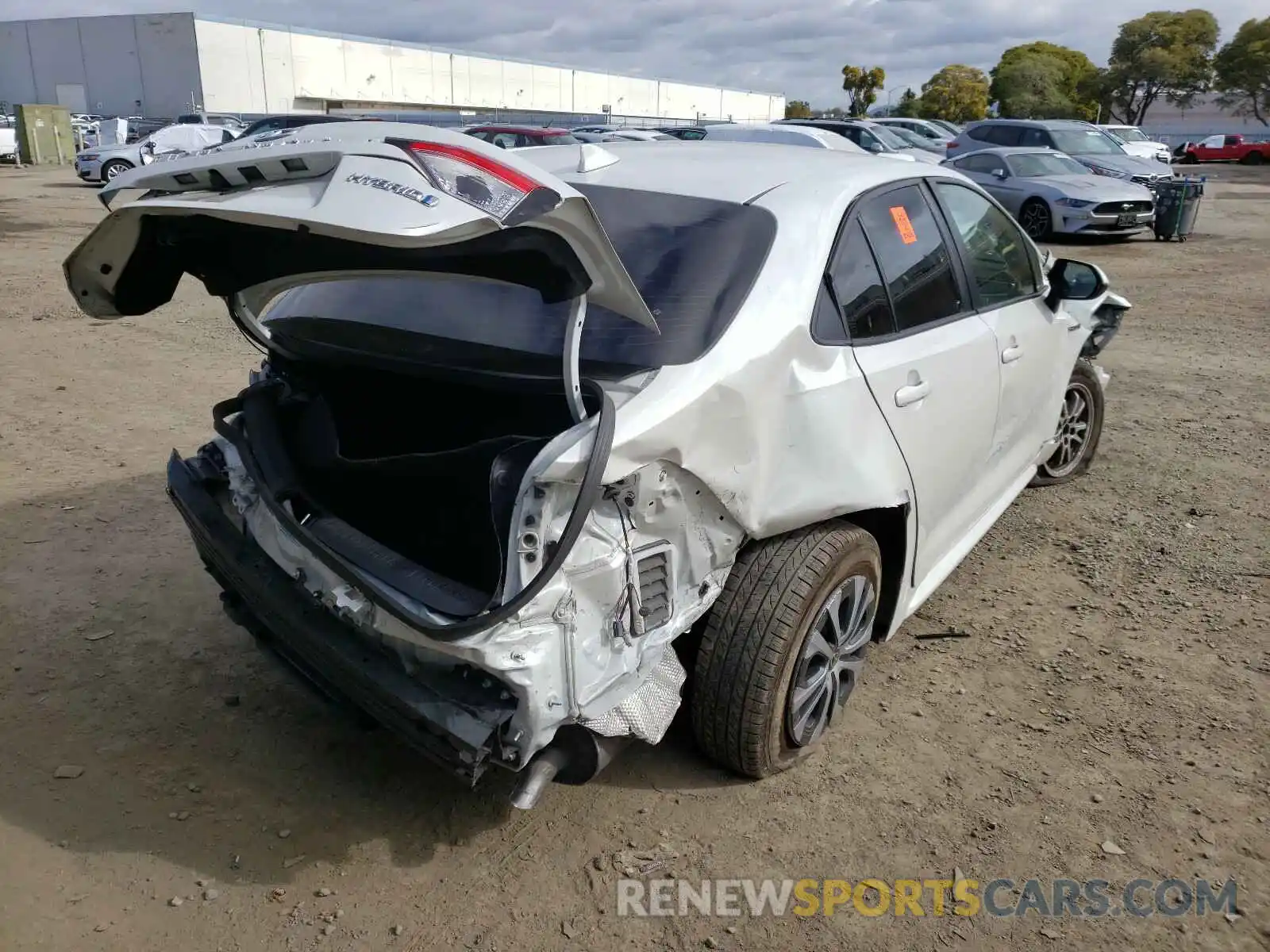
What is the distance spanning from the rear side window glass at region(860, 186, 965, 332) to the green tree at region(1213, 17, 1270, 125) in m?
76.0

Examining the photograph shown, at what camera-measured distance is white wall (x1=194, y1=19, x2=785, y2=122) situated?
219 ft

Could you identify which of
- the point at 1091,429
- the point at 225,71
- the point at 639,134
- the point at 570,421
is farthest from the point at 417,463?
the point at 225,71

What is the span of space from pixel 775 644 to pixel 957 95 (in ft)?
231

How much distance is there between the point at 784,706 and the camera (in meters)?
2.76

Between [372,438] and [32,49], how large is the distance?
8575 centimetres

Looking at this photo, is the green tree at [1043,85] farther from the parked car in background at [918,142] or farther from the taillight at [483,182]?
the taillight at [483,182]

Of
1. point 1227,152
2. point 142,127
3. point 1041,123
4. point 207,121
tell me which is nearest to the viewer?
point 1041,123

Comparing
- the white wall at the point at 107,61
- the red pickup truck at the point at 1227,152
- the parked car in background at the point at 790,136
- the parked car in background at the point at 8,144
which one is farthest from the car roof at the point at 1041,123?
the white wall at the point at 107,61

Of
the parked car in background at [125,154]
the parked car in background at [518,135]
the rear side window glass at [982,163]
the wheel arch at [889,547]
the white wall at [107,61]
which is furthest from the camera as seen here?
the white wall at [107,61]

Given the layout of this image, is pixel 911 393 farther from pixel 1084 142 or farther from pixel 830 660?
pixel 1084 142

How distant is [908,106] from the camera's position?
70.2 m

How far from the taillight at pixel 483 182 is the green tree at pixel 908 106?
7219 centimetres

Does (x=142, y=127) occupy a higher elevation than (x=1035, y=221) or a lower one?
lower

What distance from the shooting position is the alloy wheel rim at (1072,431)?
4980 mm
